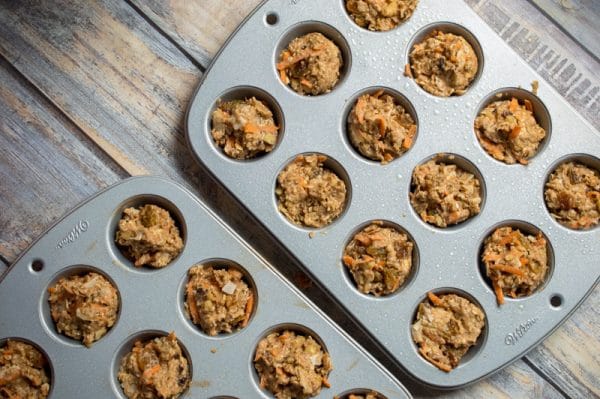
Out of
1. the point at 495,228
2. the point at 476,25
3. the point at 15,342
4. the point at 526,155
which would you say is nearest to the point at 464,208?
the point at 495,228

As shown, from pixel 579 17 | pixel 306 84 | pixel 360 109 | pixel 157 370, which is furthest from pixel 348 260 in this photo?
pixel 579 17

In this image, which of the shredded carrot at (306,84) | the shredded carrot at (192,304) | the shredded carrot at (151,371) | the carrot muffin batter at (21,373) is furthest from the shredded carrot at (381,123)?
the carrot muffin batter at (21,373)

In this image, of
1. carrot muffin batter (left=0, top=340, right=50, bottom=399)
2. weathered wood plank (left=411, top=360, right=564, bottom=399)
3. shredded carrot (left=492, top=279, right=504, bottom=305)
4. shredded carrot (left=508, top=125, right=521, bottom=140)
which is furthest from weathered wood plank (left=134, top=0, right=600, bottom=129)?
carrot muffin batter (left=0, top=340, right=50, bottom=399)

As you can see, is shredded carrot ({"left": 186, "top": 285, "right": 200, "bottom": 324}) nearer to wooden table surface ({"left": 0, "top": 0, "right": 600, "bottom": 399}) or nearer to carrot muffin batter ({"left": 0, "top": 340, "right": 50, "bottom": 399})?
wooden table surface ({"left": 0, "top": 0, "right": 600, "bottom": 399})

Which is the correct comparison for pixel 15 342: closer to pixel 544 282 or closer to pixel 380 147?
pixel 380 147

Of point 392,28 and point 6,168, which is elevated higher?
point 6,168

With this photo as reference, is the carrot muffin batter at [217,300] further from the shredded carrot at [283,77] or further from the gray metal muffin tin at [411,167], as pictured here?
the shredded carrot at [283,77]
